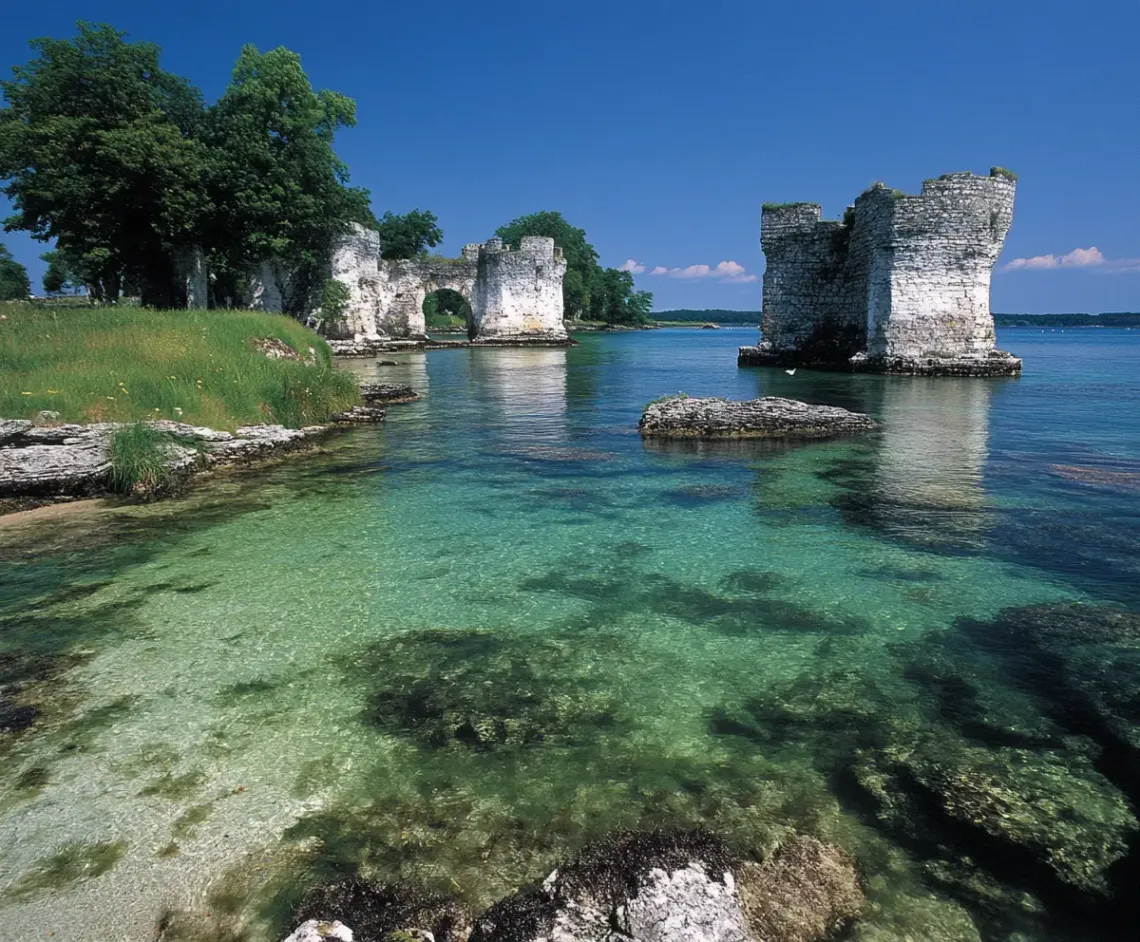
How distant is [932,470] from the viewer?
373 inches

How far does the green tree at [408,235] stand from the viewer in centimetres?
6150

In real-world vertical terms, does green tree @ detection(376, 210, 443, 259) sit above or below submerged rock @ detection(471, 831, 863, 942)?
above

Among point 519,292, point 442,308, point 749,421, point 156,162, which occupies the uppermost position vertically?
point 442,308

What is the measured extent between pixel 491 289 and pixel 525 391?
88.4 feet

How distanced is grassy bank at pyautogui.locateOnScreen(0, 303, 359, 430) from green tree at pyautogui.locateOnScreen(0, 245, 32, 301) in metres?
54.9

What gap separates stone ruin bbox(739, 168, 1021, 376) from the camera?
20797mm

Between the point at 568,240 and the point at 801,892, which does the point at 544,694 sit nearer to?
the point at 801,892

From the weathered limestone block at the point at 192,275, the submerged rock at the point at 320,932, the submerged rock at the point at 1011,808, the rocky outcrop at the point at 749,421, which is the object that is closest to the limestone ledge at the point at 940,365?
the rocky outcrop at the point at 749,421

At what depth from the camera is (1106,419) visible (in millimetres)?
14602

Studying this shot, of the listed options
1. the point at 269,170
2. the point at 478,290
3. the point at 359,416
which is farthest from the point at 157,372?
the point at 478,290

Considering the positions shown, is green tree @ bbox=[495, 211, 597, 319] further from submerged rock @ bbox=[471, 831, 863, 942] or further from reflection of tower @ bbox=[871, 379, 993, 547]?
submerged rock @ bbox=[471, 831, 863, 942]

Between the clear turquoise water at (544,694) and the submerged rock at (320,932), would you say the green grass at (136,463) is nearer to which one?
the clear turquoise water at (544,694)

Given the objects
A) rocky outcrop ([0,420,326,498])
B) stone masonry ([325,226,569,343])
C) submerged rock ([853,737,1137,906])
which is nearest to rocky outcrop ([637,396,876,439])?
rocky outcrop ([0,420,326,498])

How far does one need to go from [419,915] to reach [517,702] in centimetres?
145
